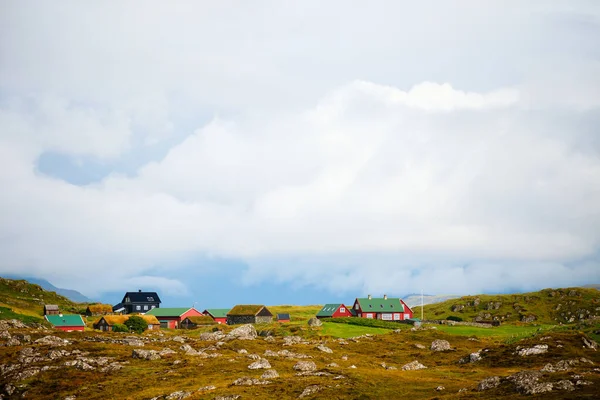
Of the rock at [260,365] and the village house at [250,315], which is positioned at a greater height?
the village house at [250,315]

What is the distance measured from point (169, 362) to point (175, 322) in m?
105

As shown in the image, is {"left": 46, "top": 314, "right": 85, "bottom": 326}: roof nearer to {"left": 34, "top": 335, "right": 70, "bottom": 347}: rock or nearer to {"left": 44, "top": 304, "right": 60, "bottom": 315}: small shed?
{"left": 44, "top": 304, "right": 60, "bottom": 315}: small shed

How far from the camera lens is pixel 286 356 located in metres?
97.5

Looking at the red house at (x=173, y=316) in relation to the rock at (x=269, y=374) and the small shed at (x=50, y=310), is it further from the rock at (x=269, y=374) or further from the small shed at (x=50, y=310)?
the rock at (x=269, y=374)

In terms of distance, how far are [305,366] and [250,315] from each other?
354 ft

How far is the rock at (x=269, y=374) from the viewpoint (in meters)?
76.7

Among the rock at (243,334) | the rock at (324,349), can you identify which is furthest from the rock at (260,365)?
the rock at (243,334)

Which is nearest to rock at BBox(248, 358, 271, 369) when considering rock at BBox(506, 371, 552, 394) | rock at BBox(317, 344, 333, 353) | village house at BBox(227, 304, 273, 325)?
rock at BBox(317, 344, 333, 353)

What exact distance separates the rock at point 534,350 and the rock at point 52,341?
8437cm

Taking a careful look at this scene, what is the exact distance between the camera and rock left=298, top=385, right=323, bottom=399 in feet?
211

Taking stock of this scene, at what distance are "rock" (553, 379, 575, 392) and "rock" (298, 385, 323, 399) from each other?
87.1ft

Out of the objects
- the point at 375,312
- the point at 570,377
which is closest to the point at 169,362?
the point at 570,377

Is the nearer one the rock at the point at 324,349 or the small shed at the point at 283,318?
the rock at the point at 324,349

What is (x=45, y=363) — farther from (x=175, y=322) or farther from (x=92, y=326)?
(x=175, y=322)
